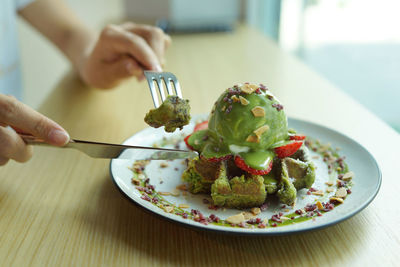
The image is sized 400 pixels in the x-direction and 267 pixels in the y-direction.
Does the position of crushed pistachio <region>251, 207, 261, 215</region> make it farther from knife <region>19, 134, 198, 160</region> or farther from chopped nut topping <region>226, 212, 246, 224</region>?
knife <region>19, 134, 198, 160</region>

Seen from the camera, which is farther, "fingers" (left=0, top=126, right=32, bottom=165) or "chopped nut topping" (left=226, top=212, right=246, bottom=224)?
"fingers" (left=0, top=126, right=32, bottom=165)

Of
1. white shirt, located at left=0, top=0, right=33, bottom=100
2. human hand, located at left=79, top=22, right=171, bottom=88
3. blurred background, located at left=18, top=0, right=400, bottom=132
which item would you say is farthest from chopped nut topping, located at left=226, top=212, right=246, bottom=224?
blurred background, located at left=18, top=0, right=400, bottom=132

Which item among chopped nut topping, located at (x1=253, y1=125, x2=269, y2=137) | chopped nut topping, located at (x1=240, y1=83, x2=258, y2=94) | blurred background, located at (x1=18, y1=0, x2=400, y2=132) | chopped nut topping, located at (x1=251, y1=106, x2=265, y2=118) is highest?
chopped nut topping, located at (x1=240, y1=83, x2=258, y2=94)

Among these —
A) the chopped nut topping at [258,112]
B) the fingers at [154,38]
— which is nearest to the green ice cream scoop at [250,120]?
the chopped nut topping at [258,112]

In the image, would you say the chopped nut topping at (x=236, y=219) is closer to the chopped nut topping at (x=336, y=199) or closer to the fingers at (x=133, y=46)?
the chopped nut topping at (x=336, y=199)

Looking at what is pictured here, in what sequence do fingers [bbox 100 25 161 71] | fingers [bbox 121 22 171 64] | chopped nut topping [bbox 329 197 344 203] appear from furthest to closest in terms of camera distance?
fingers [bbox 121 22 171 64], fingers [bbox 100 25 161 71], chopped nut topping [bbox 329 197 344 203]

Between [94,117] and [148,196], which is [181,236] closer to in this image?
[148,196]
